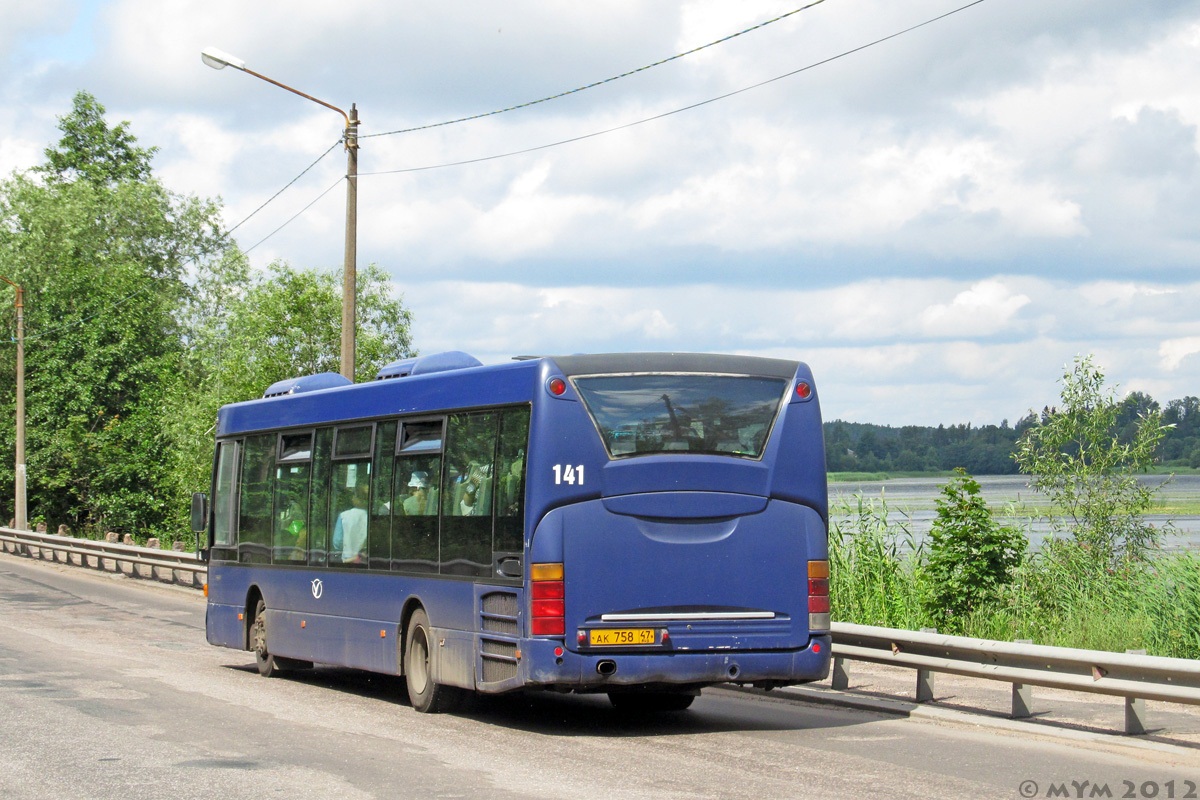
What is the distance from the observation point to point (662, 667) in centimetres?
1094

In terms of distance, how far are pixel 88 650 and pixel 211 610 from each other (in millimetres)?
1564

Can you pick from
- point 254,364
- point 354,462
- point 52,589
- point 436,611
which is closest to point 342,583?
point 354,462

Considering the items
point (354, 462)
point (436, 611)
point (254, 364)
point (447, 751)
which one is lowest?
point (447, 751)

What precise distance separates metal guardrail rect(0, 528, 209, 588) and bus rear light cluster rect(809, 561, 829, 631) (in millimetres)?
17930

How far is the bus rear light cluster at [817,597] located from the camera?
37.6 feet

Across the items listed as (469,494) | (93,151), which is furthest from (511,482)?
(93,151)

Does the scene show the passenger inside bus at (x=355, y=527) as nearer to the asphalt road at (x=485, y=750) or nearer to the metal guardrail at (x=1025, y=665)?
the asphalt road at (x=485, y=750)

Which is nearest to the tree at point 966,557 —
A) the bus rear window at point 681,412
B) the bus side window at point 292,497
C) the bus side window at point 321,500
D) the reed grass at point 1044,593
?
the reed grass at point 1044,593

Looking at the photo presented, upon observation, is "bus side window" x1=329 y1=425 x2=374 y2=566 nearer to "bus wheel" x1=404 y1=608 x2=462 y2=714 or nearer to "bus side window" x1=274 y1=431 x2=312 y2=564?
"bus side window" x1=274 y1=431 x2=312 y2=564

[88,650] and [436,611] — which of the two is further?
[88,650]

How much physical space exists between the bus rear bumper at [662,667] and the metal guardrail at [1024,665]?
49.4 inches

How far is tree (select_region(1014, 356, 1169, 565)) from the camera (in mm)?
18484

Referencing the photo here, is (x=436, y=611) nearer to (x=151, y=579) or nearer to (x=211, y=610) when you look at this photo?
(x=211, y=610)

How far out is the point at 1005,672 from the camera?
11406mm
